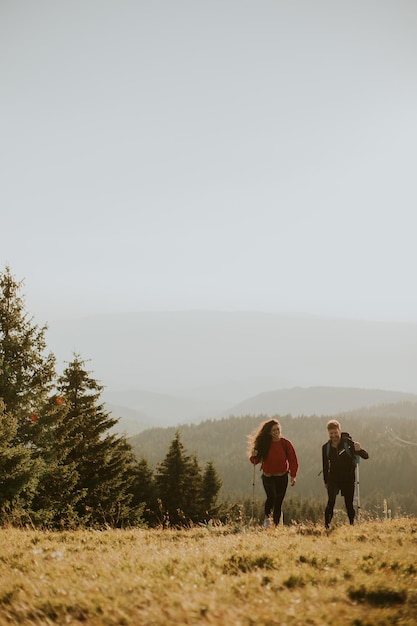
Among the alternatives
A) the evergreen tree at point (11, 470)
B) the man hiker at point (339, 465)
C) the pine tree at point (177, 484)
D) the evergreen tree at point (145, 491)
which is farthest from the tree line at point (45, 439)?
the evergreen tree at point (145, 491)

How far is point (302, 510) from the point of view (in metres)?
99.6

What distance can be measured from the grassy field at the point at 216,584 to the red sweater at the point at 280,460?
2.80m

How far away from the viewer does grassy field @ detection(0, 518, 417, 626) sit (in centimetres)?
481

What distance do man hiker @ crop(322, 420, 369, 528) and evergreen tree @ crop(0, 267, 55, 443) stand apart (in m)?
11.9

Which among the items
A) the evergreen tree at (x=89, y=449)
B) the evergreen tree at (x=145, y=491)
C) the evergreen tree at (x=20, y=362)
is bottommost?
the evergreen tree at (x=145, y=491)

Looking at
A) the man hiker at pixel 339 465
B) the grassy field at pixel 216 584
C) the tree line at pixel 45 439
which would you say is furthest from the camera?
the tree line at pixel 45 439

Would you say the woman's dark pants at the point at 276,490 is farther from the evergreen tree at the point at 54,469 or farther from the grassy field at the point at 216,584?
the evergreen tree at the point at 54,469

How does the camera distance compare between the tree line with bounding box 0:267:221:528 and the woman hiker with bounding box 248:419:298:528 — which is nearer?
the woman hiker with bounding box 248:419:298:528

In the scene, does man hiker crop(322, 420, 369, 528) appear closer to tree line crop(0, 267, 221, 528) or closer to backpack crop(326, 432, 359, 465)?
backpack crop(326, 432, 359, 465)

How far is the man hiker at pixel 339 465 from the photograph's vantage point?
36.0 ft

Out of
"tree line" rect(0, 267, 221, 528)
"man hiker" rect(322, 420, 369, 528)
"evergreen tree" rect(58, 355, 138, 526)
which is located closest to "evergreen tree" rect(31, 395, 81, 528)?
"tree line" rect(0, 267, 221, 528)

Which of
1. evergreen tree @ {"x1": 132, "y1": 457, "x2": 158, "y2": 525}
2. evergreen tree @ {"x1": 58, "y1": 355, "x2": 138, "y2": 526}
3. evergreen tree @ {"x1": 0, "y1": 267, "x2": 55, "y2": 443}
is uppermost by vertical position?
evergreen tree @ {"x1": 0, "y1": 267, "x2": 55, "y2": 443}

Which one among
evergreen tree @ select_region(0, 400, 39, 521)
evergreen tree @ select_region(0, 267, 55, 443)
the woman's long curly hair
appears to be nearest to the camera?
the woman's long curly hair

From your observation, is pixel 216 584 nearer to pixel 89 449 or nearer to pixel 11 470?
pixel 11 470
